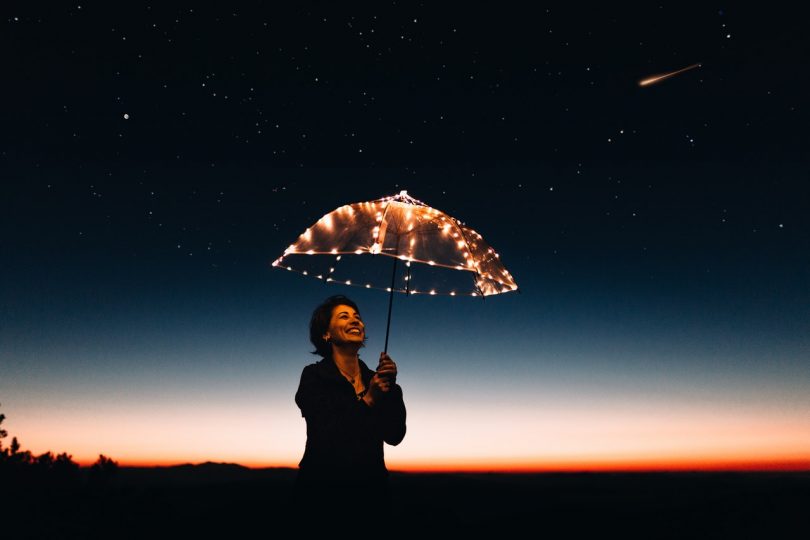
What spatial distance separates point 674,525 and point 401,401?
45.0 feet

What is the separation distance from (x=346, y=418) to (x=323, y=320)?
927 mm

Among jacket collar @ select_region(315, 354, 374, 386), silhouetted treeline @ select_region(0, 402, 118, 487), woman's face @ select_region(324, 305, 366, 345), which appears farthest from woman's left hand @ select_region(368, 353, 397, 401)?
silhouetted treeline @ select_region(0, 402, 118, 487)

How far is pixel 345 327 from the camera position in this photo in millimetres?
4395

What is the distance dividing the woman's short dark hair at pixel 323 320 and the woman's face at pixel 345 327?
59 mm

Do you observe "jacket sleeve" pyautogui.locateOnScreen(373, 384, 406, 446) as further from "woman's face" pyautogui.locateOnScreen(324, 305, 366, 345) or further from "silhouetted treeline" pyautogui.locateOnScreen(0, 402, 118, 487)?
"silhouetted treeline" pyautogui.locateOnScreen(0, 402, 118, 487)

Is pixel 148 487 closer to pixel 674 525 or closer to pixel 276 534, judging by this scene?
pixel 276 534

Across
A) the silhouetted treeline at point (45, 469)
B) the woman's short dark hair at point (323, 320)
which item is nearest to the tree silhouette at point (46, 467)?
the silhouetted treeline at point (45, 469)

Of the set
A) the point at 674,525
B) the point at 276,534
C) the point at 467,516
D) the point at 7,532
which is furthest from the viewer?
the point at 467,516

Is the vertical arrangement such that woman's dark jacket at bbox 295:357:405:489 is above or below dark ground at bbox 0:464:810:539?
above

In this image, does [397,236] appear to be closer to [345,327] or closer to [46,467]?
[345,327]

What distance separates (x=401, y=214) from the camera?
4.57 metres

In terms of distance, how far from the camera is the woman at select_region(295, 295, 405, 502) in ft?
12.7

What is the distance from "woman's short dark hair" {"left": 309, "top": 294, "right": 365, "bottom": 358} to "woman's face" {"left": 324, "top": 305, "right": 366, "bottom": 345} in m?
0.06

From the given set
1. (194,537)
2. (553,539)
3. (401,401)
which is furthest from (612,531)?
(401,401)
